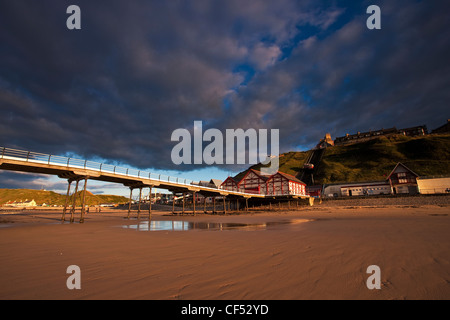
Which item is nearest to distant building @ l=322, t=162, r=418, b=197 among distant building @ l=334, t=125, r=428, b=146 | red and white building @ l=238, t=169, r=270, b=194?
red and white building @ l=238, t=169, r=270, b=194

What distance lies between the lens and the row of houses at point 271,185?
55.5 m

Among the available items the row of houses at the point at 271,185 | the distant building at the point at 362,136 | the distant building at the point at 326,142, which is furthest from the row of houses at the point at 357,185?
the distant building at the point at 362,136

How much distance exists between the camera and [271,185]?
58469 mm

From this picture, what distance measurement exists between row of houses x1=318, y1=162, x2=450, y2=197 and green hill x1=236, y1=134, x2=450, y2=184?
14.4 metres

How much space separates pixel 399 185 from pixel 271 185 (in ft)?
110

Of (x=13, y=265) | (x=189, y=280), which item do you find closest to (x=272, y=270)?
(x=189, y=280)

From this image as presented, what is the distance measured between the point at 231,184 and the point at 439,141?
89621 mm

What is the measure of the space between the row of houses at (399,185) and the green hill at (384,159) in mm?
14405

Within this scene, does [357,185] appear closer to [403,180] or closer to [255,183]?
[403,180]

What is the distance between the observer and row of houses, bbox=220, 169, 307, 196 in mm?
55531

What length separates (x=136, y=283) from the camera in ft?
12.8

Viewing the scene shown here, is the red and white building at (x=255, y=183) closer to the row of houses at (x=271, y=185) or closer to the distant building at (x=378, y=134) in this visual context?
the row of houses at (x=271, y=185)

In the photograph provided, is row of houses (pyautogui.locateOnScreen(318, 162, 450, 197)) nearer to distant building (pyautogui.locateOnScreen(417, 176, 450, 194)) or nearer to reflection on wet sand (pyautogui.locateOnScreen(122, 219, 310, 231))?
distant building (pyautogui.locateOnScreen(417, 176, 450, 194))
